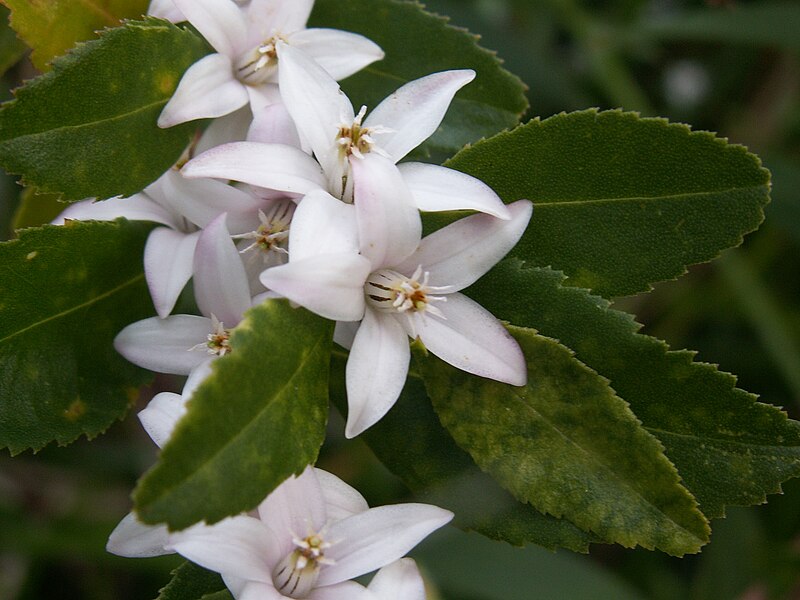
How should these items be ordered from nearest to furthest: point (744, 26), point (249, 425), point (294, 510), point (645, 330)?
point (249, 425) < point (294, 510) < point (744, 26) < point (645, 330)

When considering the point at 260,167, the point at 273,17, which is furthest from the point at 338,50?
the point at 260,167

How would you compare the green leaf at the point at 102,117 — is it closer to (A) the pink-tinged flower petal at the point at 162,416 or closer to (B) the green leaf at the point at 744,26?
(A) the pink-tinged flower petal at the point at 162,416

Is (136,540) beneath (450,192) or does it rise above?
beneath

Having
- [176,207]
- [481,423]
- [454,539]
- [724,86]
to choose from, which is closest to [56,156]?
Result: [176,207]

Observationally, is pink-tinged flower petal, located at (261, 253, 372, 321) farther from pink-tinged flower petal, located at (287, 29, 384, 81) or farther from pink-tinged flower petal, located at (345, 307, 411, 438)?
pink-tinged flower petal, located at (287, 29, 384, 81)

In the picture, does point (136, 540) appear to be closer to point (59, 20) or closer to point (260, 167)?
point (260, 167)

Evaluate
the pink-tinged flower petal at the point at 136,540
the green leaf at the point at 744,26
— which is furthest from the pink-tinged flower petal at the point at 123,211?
the green leaf at the point at 744,26

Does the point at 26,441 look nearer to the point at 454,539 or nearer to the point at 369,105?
the point at 369,105
